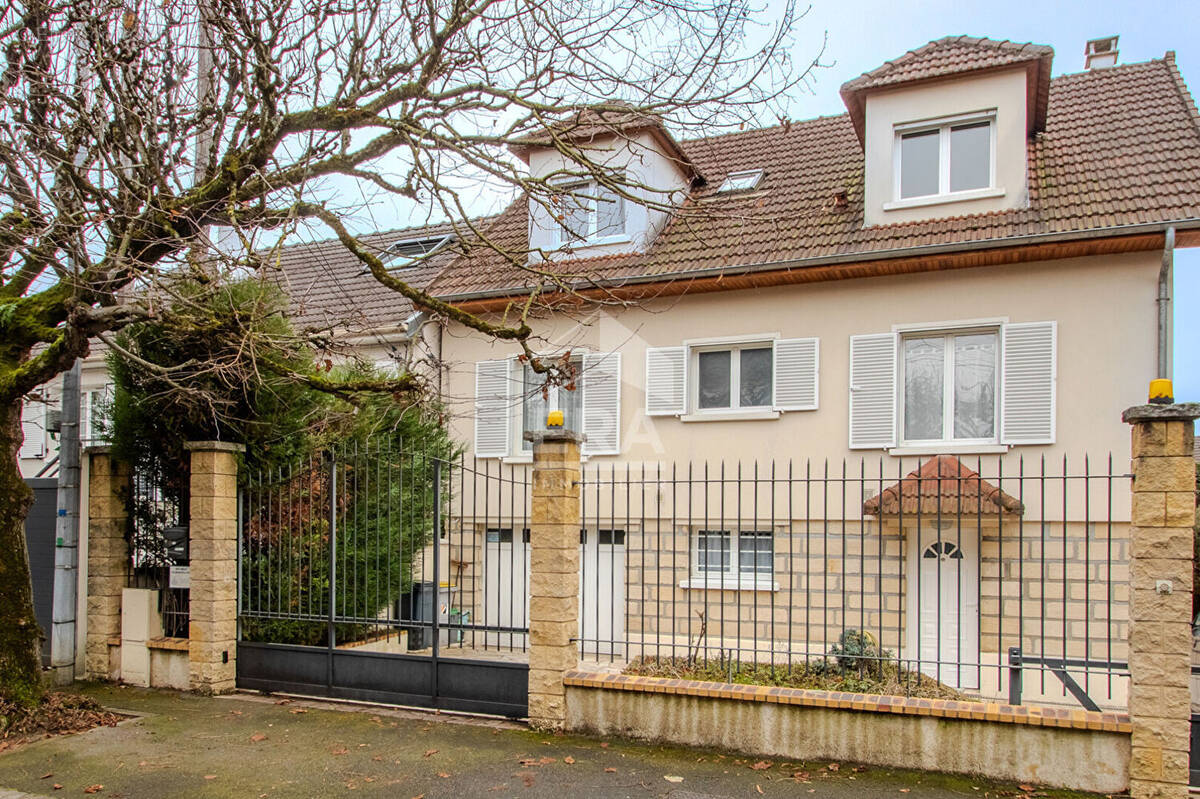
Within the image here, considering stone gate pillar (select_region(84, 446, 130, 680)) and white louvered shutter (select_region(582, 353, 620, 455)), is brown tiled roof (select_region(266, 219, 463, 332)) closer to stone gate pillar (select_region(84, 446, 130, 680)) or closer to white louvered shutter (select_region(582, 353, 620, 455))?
white louvered shutter (select_region(582, 353, 620, 455))

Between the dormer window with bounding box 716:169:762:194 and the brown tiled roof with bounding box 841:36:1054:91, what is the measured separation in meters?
2.03

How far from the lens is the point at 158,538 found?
30.7 feet

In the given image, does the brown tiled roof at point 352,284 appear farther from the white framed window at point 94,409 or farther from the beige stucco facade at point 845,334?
the white framed window at point 94,409

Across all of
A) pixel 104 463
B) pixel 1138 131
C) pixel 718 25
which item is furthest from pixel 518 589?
pixel 1138 131

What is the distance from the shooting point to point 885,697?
20.7ft

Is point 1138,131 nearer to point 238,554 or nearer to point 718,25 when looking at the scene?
point 718,25

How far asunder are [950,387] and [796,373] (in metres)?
1.81

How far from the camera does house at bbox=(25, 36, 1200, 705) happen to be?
9.86 metres

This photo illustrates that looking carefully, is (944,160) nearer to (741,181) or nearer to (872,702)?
(741,181)

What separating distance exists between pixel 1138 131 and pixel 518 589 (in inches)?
391

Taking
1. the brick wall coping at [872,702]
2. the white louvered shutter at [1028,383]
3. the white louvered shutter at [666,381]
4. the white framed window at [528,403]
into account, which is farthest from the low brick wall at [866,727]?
the white framed window at [528,403]

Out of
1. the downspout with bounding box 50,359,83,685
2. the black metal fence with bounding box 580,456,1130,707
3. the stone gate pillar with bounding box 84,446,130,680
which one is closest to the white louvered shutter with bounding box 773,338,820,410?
the black metal fence with bounding box 580,456,1130,707

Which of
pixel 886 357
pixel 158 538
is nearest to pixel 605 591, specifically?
pixel 886 357

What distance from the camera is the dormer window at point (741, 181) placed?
1313 cm
